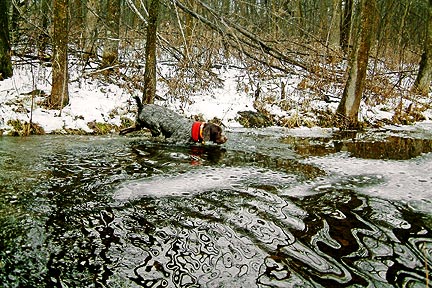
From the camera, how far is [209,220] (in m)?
3.79

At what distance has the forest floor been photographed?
912 centimetres

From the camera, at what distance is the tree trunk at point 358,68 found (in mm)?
9906

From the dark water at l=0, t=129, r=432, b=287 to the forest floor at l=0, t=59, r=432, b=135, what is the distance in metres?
2.40

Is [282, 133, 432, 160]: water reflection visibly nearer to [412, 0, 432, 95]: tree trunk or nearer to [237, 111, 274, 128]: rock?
[237, 111, 274, 128]: rock

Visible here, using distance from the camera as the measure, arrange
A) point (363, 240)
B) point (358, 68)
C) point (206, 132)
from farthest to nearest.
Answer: point (358, 68) → point (206, 132) → point (363, 240)

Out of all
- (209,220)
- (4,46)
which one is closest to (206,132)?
(209,220)

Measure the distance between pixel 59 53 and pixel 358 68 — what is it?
7634mm

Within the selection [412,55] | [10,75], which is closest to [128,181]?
[10,75]

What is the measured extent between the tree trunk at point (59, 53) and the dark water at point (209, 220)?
270 centimetres

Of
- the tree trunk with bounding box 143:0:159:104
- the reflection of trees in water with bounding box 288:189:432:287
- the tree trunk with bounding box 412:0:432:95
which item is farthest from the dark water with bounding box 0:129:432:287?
the tree trunk with bounding box 412:0:432:95

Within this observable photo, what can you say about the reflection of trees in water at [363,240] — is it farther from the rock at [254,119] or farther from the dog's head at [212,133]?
the rock at [254,119]

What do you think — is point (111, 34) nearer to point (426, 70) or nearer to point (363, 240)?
point (363, 240)

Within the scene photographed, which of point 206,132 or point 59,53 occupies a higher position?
point 59,53

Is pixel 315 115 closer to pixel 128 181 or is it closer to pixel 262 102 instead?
pixel 262 102
